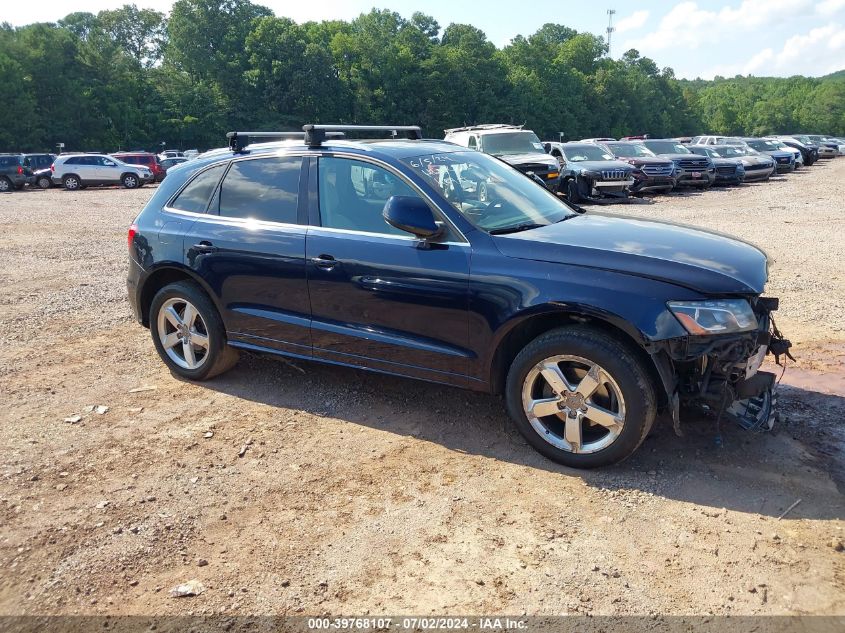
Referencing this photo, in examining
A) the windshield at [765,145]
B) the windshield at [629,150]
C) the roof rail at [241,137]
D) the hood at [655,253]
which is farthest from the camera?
the windshield at [765,145]

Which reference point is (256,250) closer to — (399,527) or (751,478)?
(399,527)

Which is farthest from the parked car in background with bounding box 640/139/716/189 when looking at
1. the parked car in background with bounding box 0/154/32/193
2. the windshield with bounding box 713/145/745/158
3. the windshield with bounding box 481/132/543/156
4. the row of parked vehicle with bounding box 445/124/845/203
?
the parked car in background with bounding box 0/154/32/193

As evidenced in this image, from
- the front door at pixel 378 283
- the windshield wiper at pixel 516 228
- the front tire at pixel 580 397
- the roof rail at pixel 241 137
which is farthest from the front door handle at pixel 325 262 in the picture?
the front tire at pixel 580 397

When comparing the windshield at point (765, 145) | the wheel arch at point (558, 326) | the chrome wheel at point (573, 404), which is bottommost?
the chrome wheel at point (573, 404)

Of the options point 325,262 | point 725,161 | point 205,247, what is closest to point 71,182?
point 725,161

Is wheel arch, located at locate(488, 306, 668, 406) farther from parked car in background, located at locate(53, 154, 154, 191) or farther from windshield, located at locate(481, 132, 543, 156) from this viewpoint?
parked car in background, located at locate(53, 154, 154, 191)

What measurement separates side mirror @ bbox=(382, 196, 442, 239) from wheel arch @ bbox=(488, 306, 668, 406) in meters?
0.73

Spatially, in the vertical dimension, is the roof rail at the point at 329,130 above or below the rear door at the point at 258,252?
above

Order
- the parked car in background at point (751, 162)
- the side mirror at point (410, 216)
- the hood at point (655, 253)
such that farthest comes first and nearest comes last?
the parked car in background at point (751, 162) < the side mirror at point (410, 216) < the hood at point (655, 253)

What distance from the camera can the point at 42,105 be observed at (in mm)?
56562

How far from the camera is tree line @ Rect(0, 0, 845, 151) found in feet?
188

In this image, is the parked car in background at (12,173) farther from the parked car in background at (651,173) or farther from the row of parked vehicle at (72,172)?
the parked car in background at (651,173)

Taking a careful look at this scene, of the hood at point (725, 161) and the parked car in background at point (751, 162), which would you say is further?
the parked car in background at point (751, 162)

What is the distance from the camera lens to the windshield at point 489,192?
429cm
